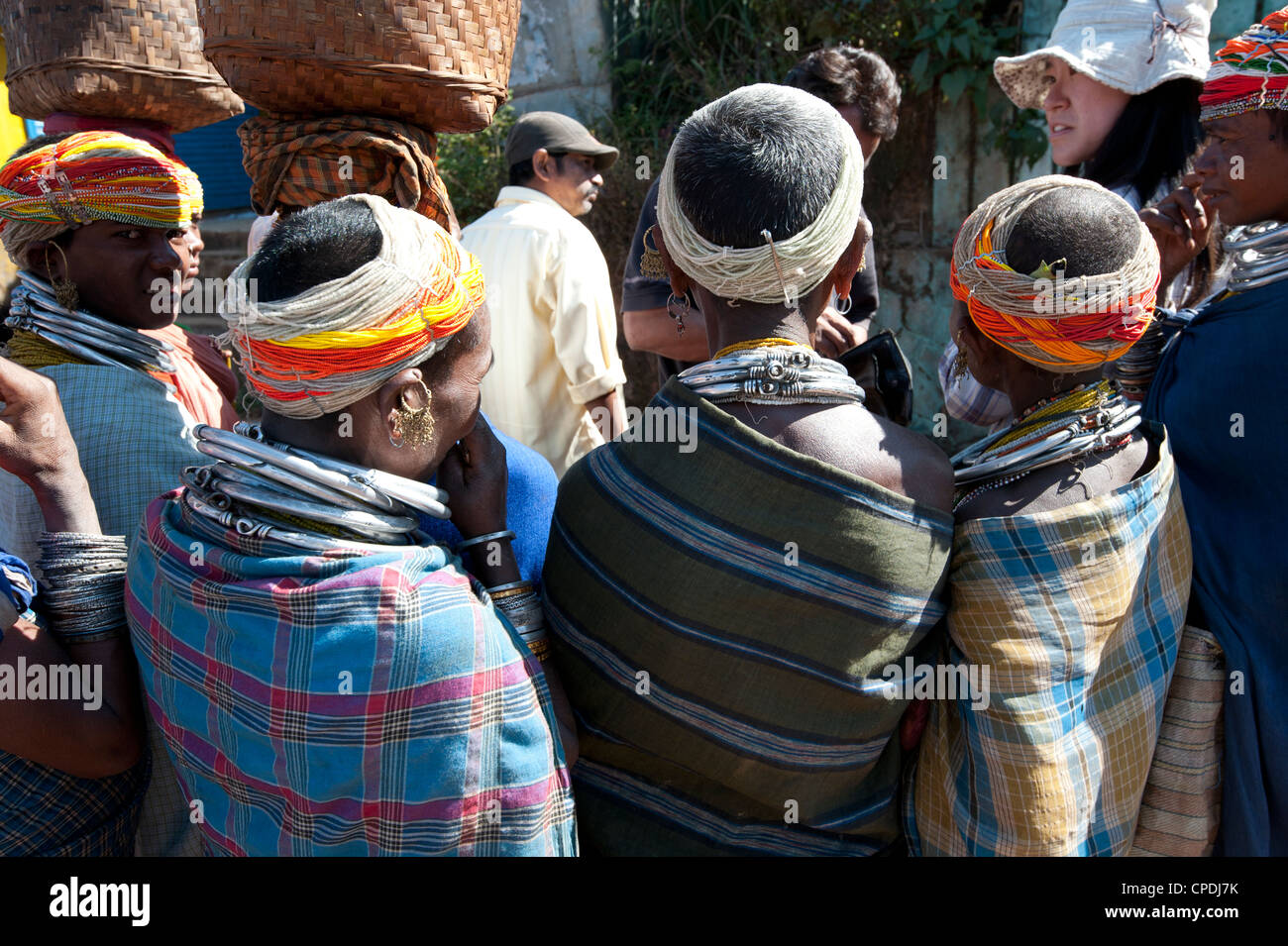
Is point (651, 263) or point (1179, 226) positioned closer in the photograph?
point (1179, 226)

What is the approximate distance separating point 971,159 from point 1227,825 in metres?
4.99

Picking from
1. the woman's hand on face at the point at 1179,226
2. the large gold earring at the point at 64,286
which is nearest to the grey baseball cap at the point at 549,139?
the large gold earring at the point at 64,286

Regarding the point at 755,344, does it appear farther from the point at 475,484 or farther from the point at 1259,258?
the point at 1259,258

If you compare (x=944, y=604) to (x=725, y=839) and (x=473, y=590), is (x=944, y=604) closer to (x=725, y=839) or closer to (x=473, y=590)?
(x=725, y=839)

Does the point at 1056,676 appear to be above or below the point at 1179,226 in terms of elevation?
below

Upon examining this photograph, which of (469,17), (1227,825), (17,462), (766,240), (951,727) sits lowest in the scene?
(1227,825)

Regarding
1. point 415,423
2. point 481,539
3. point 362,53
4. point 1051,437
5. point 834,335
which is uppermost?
point 362,53

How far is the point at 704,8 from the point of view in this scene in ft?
23.8

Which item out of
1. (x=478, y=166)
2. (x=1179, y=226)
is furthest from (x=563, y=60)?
(x=1179, y=226)

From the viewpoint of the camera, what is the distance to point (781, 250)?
5.80 feet

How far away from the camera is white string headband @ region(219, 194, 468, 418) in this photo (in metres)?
1.62

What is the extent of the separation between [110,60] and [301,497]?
162cm

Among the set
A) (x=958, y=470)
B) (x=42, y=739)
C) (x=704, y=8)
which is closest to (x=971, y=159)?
(x=704, y=8)

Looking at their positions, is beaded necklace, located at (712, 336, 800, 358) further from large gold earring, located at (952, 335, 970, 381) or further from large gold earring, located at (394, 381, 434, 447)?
large gold earring, located at (394, 381, 434, 447)
